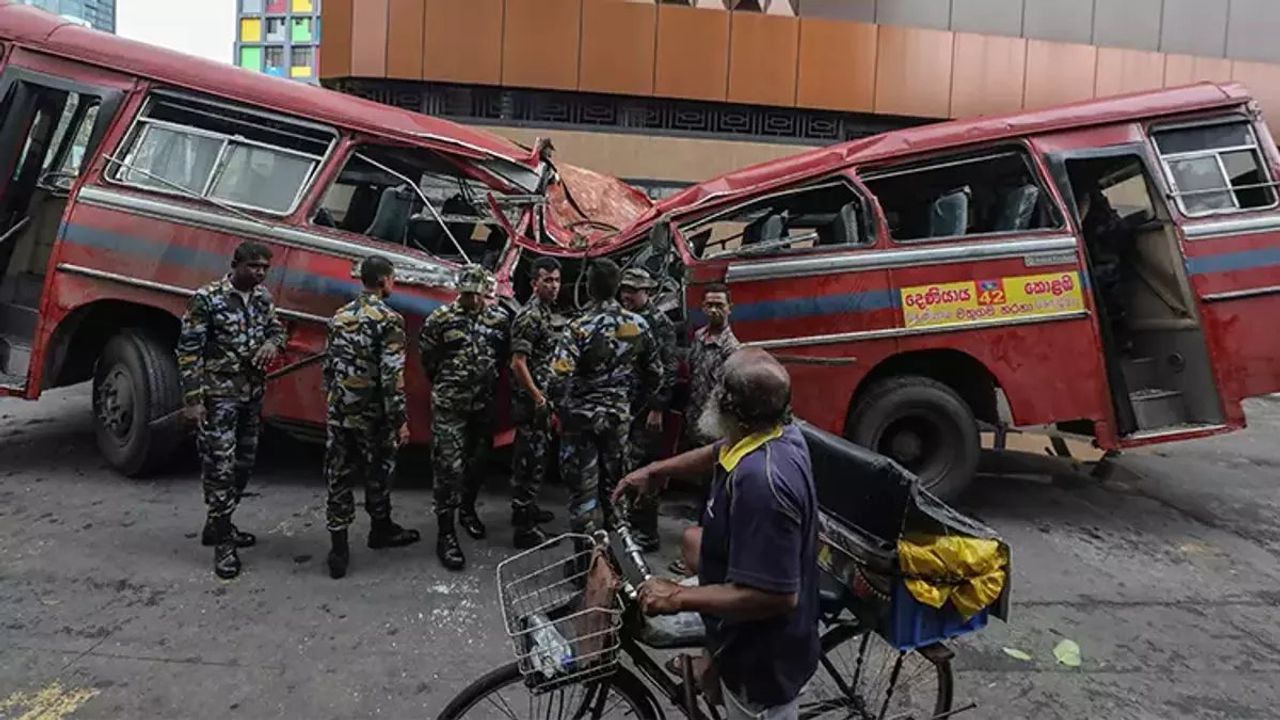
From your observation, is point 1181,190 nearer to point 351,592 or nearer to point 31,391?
point 351,592

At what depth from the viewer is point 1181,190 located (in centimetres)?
539

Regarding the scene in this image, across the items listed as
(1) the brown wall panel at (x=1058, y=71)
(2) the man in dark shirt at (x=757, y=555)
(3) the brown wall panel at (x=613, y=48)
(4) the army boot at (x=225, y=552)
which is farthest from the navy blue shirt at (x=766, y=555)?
(1) the brown wall panel at (x=1058, y=71)

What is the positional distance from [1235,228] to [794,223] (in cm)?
275

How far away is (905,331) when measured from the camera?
209 inches

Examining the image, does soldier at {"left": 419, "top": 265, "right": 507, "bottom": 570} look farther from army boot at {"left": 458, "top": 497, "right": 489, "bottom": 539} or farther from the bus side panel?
the bus side panel

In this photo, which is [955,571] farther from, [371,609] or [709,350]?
[371,609]

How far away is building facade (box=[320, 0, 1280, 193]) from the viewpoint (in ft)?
42.2

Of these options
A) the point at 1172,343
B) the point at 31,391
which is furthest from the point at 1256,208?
the point at 31,391

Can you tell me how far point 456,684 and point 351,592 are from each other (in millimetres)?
1064

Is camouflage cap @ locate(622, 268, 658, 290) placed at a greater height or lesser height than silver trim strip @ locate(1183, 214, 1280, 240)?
lesser

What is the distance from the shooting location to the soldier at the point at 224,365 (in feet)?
13.6

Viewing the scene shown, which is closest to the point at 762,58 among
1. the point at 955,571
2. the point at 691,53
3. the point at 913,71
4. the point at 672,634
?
the point at 691,53

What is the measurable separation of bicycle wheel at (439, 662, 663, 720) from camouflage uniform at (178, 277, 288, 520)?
8.32 ft

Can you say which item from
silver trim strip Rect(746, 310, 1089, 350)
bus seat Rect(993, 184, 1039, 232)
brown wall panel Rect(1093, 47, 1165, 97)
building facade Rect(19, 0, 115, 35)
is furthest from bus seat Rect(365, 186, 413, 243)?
building facade Rect(19, 0, 115, 35)
